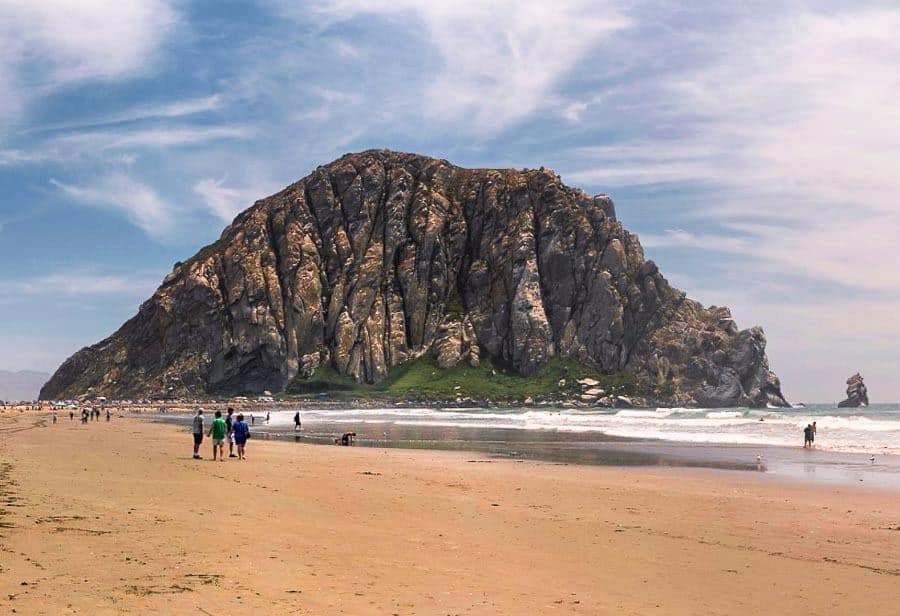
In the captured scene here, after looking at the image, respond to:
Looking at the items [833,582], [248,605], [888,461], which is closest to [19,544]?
[248,605]

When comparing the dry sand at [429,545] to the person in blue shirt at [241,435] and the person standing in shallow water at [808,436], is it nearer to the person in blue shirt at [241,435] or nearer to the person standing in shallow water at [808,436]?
A: the person in blue shirt at [241,435]

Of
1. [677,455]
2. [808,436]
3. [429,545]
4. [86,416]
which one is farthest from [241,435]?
[86,416]

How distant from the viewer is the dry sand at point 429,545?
10703mm

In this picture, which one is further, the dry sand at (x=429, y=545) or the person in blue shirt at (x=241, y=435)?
the person in blue shirt at (x=241, y=435)

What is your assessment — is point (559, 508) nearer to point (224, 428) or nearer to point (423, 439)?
point (224, 428)

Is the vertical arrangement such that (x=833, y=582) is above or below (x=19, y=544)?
below

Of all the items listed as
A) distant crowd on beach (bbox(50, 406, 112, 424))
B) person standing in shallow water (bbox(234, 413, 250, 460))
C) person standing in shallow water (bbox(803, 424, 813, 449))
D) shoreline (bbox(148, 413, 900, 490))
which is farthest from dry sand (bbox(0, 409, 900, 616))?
distant crowd on beach (bbox(50, 406, 112, 424))

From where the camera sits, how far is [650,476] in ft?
103

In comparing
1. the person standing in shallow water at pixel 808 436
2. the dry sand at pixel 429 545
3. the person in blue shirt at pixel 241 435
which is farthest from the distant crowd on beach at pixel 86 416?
the person standing in shallow water at pixel 808 436

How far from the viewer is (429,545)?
598 inches

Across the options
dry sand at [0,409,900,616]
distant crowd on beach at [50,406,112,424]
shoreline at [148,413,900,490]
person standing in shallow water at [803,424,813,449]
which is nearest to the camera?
dry sand at [0,409,900,616]

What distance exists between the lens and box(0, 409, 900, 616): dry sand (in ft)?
35.1

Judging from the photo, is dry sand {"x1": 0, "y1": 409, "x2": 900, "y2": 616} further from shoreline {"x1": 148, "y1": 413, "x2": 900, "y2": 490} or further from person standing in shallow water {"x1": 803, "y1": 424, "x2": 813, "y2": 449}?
person standing in shallow water {"x1": 803, "y1": 424, "x2": 813, "y2": 449}

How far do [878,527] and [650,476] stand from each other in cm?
1249
